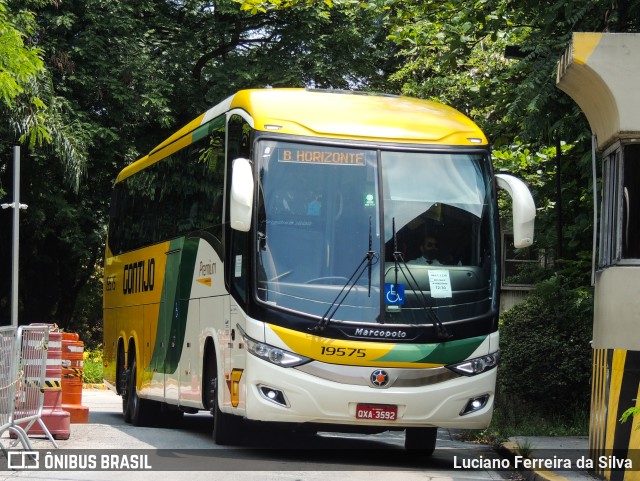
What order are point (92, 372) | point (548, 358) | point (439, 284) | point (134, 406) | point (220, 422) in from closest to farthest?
point (439, 284) → point (220, 422) → point (548, 358) → point (134, 406) → point (92, 372)

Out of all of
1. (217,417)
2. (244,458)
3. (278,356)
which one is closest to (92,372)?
(217,417)

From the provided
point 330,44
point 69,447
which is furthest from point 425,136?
point 330,44

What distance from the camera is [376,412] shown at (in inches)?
486

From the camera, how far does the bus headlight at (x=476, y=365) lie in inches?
500

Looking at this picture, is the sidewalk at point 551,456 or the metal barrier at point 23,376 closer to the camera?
the sidewalk at point 551,456

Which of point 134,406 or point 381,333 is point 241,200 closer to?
point 381,333

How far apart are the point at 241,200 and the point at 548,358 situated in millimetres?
→ 7159

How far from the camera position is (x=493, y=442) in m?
16.1

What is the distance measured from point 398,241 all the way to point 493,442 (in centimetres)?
443

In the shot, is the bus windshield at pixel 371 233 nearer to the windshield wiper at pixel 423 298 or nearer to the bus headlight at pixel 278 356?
the windshield wiper at pixel 423 298

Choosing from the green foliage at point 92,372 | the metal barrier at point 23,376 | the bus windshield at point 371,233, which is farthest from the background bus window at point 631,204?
the green foliage at point 92,372

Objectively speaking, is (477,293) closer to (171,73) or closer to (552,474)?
(552,474)

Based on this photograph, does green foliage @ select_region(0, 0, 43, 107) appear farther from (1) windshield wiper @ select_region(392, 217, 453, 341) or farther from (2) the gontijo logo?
(1) windshield wiper @ select_region(392, 217, 453, 341)

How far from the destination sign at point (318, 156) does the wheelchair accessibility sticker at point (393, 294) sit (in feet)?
4.48
